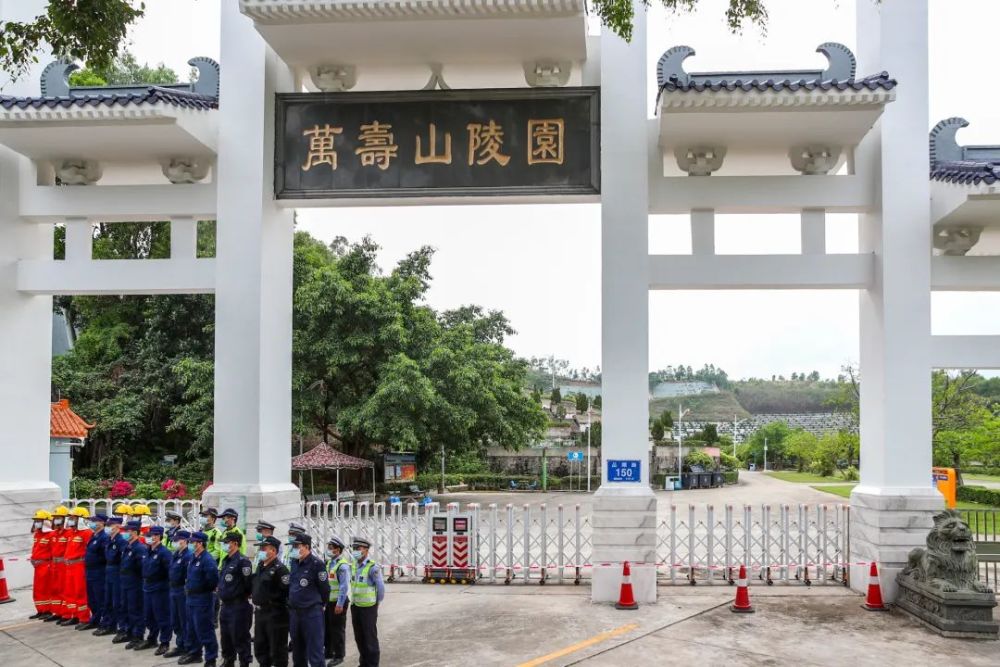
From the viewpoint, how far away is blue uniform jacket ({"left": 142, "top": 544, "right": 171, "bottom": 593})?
7.25 meters

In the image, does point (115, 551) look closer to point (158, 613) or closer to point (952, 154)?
point (158, 613)

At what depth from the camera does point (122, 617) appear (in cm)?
756

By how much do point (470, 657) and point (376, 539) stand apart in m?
3.67

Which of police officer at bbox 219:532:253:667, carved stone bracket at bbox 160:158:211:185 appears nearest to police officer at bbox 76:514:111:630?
police officer at bbox 219:532:253:667

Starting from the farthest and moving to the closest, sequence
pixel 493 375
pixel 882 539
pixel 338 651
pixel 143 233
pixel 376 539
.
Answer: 1. pixel 143 233
2. pixel 493 375
3. pixel 376 539
4. pixel 882 539
5. pixel 338 651

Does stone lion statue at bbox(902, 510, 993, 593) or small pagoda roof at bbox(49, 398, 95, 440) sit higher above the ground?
small pagoda roof at bbox(49, 398, 95, 440)

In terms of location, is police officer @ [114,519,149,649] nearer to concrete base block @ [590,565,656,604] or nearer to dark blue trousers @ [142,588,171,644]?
dark blue trousers @ [142,588,171,644]

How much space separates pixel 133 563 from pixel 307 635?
239 cm

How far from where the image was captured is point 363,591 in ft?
20.5

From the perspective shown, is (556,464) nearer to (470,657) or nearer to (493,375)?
(493,375)

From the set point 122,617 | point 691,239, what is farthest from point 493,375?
point 122,617

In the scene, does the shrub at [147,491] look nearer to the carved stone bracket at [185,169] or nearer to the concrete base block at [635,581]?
the carved stone bracket at [185,169]

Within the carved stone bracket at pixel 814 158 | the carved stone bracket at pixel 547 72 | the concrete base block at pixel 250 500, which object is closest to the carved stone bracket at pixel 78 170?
the concrete base block at pixel 250 500

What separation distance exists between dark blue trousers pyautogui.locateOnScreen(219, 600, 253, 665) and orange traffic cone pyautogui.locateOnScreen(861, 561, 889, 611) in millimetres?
6205
